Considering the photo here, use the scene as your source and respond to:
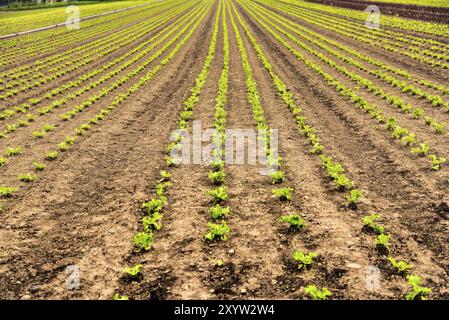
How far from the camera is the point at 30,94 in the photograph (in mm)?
21250

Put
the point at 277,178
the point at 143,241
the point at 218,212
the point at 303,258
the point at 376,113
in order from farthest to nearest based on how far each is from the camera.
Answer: the point at 376,113 → the point at 277,178 → the point at 218,212 → the point at 143,241 → the point at 303,258

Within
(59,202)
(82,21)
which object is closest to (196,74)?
(59,202)

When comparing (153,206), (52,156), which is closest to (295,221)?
(153,206)

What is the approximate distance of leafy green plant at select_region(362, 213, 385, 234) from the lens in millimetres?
8188

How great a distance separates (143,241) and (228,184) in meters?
3.56

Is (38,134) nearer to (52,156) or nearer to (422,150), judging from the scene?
(52,156)

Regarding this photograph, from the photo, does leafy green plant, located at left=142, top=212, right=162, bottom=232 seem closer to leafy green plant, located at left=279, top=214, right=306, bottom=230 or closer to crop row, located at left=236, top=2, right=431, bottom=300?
leafy green plant, located at left=279, top=214, right=306, bottom=230

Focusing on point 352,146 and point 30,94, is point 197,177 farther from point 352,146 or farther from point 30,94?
point 30,94

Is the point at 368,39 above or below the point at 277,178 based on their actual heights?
above

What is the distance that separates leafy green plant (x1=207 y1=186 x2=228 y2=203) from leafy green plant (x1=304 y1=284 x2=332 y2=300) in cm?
384

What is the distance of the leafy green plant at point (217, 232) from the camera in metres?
8.18

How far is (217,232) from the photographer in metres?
8.24

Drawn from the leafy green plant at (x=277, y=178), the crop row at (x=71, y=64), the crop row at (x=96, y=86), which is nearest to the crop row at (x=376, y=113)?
the leafy green plant at (x=277, y=178)

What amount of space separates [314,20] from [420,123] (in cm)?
3929
